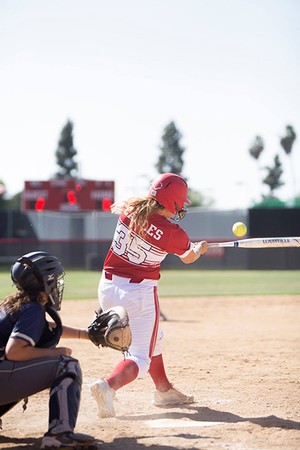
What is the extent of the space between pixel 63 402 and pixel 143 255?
1540 millimetres

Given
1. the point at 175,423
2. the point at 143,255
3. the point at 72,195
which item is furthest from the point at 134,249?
the point at 72,195

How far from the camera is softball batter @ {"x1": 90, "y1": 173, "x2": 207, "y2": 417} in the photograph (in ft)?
16.8

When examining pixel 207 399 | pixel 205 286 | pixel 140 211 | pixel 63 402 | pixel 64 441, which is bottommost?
pixel 205 286

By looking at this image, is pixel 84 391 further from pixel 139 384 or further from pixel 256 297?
pixel 256 297

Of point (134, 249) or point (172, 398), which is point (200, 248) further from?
point (172, 398)

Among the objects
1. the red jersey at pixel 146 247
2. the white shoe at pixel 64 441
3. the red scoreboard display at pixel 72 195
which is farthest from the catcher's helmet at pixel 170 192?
the red scoreboard display at pixel 72 195

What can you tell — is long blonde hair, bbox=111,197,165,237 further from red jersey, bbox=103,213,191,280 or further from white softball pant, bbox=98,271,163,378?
white softball pant, bbox=98,271,163,378

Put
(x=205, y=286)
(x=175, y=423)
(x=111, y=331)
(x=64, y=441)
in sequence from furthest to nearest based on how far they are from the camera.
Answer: (x=205, y=286) < (x=175, y=423) < (x=111, y=331) < (x=64, y=441)

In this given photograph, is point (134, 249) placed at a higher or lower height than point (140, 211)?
lower

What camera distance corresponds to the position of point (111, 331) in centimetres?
443

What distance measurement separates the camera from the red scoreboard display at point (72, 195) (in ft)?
88.7

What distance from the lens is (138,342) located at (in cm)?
514

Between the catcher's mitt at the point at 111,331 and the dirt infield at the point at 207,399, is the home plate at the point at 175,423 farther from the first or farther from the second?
the catcher's mitt at the point at 111,331

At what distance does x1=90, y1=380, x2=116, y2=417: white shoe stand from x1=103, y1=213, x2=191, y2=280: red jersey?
2.84ft
